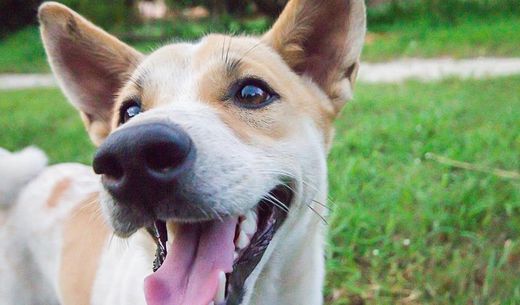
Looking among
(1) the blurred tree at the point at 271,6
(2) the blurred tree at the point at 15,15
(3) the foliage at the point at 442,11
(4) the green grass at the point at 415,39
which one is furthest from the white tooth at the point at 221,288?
(2) the blurred tree at the point at 15,15

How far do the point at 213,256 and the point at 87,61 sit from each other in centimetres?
149

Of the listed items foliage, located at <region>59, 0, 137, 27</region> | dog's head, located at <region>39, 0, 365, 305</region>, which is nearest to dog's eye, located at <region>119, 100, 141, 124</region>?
dog's head, located at <region>39, 0, 365, 305</region>

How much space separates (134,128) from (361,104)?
5263 mm

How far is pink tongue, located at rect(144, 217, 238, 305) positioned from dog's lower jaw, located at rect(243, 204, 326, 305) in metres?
0.43

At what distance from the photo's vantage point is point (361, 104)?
698cm

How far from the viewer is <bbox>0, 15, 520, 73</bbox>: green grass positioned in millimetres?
9906

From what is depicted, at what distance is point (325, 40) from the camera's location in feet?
10.2

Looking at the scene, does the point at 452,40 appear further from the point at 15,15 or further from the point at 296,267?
the point at 15,15

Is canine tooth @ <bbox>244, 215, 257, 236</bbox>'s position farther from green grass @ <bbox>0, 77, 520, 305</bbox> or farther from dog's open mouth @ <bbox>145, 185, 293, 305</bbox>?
green grass @ <bbox>0, 77, 520, 305</bbox>

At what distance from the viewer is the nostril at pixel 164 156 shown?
195 centimetres

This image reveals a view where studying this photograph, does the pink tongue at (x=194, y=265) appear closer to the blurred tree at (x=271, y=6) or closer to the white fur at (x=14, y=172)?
the white fur at (x=14, y=172)

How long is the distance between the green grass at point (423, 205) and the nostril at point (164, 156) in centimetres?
196

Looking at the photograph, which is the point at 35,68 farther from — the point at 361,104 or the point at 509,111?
the point at 509,111

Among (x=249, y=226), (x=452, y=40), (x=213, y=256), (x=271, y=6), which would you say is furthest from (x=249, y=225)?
(x=271, y=6)
